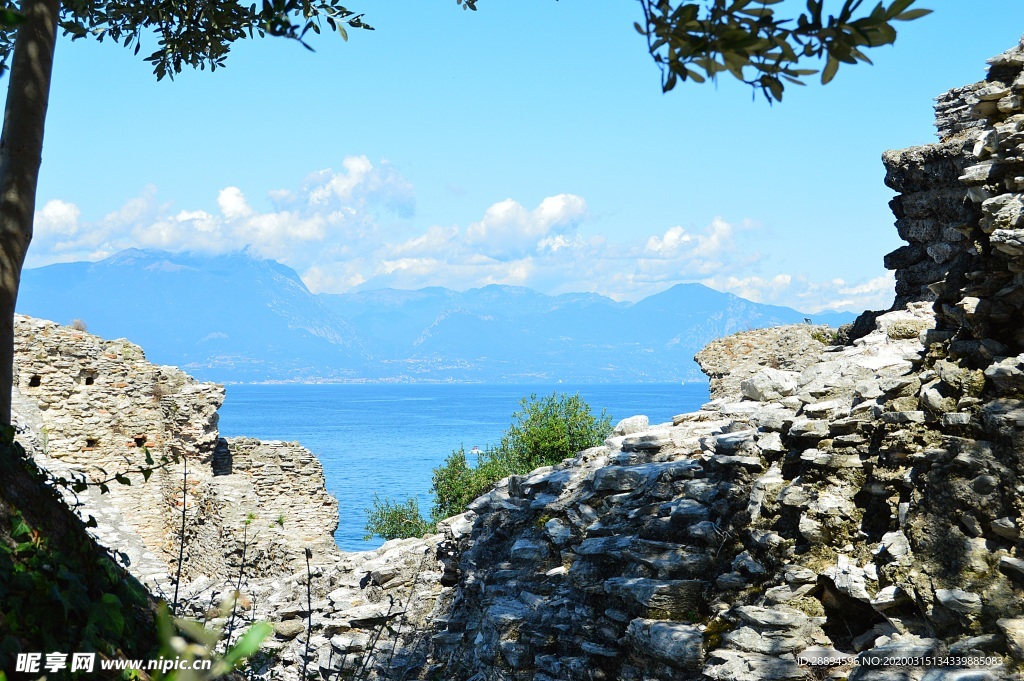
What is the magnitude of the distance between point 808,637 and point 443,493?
29054 mm

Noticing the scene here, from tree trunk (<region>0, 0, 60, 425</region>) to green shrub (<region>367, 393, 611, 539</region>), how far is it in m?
22.5

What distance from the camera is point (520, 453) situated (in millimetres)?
30609

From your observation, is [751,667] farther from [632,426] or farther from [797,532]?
[632,426]

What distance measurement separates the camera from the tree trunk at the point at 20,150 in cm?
551

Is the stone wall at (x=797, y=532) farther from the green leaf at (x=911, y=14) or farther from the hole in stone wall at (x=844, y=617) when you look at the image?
the green leaf at (x=911, y=14)

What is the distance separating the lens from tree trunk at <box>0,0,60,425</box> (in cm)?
551

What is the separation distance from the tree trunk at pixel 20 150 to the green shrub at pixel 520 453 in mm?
22476

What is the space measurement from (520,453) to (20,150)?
85.0 feet

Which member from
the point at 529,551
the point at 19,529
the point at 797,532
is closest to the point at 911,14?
the point at 19,529

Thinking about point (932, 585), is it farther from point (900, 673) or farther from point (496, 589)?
point (496, 589)

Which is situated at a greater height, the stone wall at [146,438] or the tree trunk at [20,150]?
the tree trunk at [20,150]

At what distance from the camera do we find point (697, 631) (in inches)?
260

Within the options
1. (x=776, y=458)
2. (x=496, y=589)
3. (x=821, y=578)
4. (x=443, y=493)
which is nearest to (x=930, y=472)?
(x=821, y=578)

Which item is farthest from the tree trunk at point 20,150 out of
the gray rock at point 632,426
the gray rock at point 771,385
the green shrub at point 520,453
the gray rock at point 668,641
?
the green shrub at point 520,453
